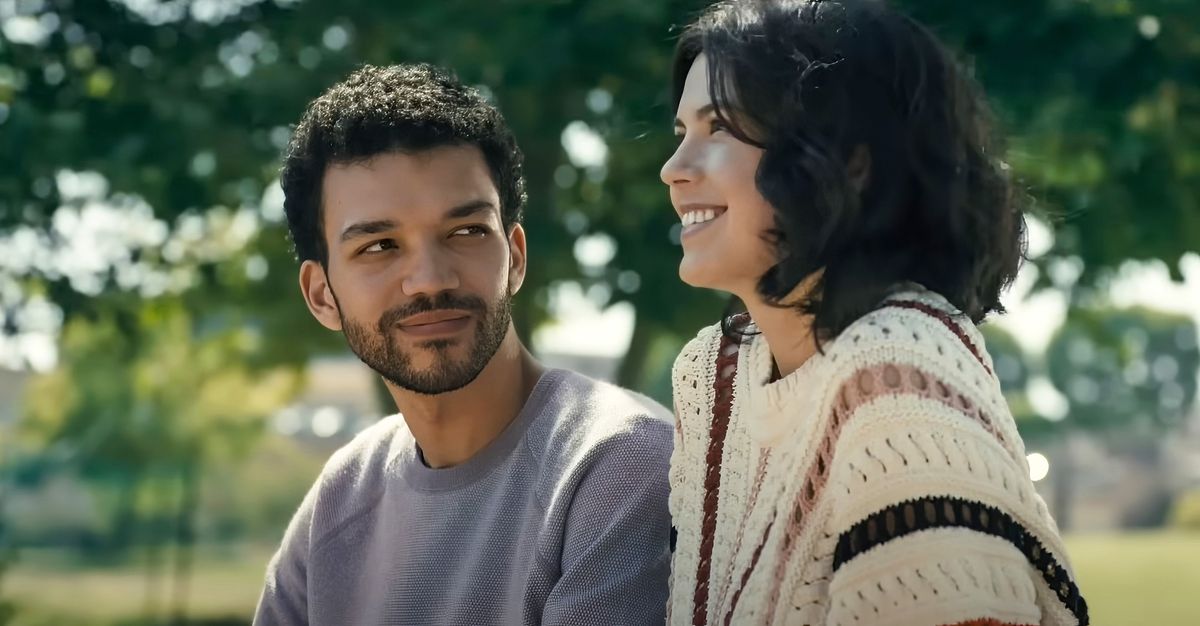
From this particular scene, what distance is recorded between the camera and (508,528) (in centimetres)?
290

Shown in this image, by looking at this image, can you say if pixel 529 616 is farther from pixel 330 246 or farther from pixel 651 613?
pixel 330 246

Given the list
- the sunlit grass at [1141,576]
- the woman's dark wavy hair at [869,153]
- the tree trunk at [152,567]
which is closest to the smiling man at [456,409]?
the woman's dark wavy hair at [869,153]

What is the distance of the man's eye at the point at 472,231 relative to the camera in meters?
2.99

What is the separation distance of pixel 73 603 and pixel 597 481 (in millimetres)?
16063

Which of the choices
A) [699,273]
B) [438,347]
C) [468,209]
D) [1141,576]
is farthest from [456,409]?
[1141,576]

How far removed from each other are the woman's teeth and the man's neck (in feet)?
2.37

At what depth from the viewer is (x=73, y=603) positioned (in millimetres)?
17297

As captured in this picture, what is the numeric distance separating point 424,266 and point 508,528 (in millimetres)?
542

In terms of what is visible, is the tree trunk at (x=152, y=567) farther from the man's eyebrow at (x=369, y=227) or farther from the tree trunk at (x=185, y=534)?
the man's eyebrow at (x=369, y=227)

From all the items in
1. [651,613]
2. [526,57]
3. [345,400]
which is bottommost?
[651,613]

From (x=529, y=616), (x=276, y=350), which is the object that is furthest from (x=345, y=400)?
(x=529, y=616)

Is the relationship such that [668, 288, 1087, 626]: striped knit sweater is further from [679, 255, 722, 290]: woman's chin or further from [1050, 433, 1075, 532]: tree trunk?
[1050, 433, 1075, 532]: tree trunk

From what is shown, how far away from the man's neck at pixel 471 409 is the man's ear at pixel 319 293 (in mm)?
247

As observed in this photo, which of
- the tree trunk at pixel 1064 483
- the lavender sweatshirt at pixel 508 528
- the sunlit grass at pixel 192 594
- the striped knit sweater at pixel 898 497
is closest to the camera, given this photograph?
the striped knit sweater at pixel 898 497
